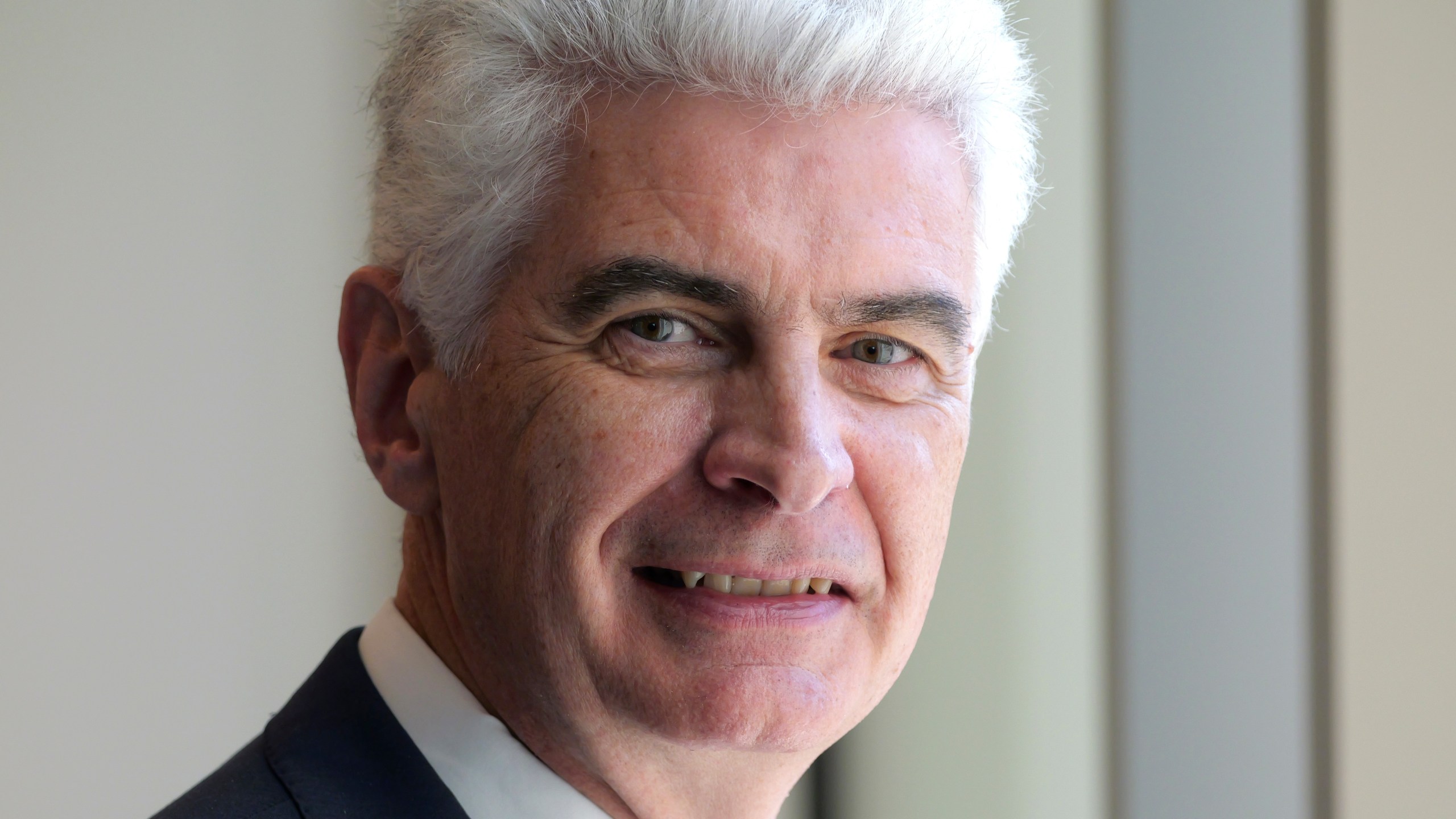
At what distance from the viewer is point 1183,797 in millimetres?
2201

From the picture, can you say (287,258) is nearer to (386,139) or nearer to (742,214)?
(386,139)

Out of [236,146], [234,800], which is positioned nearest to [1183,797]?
[234,800]

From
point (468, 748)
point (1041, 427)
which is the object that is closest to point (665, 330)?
point (468, 748)

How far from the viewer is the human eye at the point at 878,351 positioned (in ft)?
4.19

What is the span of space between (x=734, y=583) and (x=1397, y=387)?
3.46 feet

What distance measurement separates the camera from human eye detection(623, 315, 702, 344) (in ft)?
4.07

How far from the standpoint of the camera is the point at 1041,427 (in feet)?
8.38

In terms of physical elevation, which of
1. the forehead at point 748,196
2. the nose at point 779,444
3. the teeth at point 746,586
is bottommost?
the teeth at point 746,586

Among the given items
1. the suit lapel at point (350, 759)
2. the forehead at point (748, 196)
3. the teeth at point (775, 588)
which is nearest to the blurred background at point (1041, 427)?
the forehead at point (748, 196)

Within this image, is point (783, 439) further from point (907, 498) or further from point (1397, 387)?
point (1397, 387)

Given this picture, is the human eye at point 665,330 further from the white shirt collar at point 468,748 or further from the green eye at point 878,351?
the white shirt collar at point 468,748

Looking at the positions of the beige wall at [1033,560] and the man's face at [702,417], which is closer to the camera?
the man's face at [702,417]

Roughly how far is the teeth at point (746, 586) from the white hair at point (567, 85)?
393 millimetres

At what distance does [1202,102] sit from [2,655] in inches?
105
